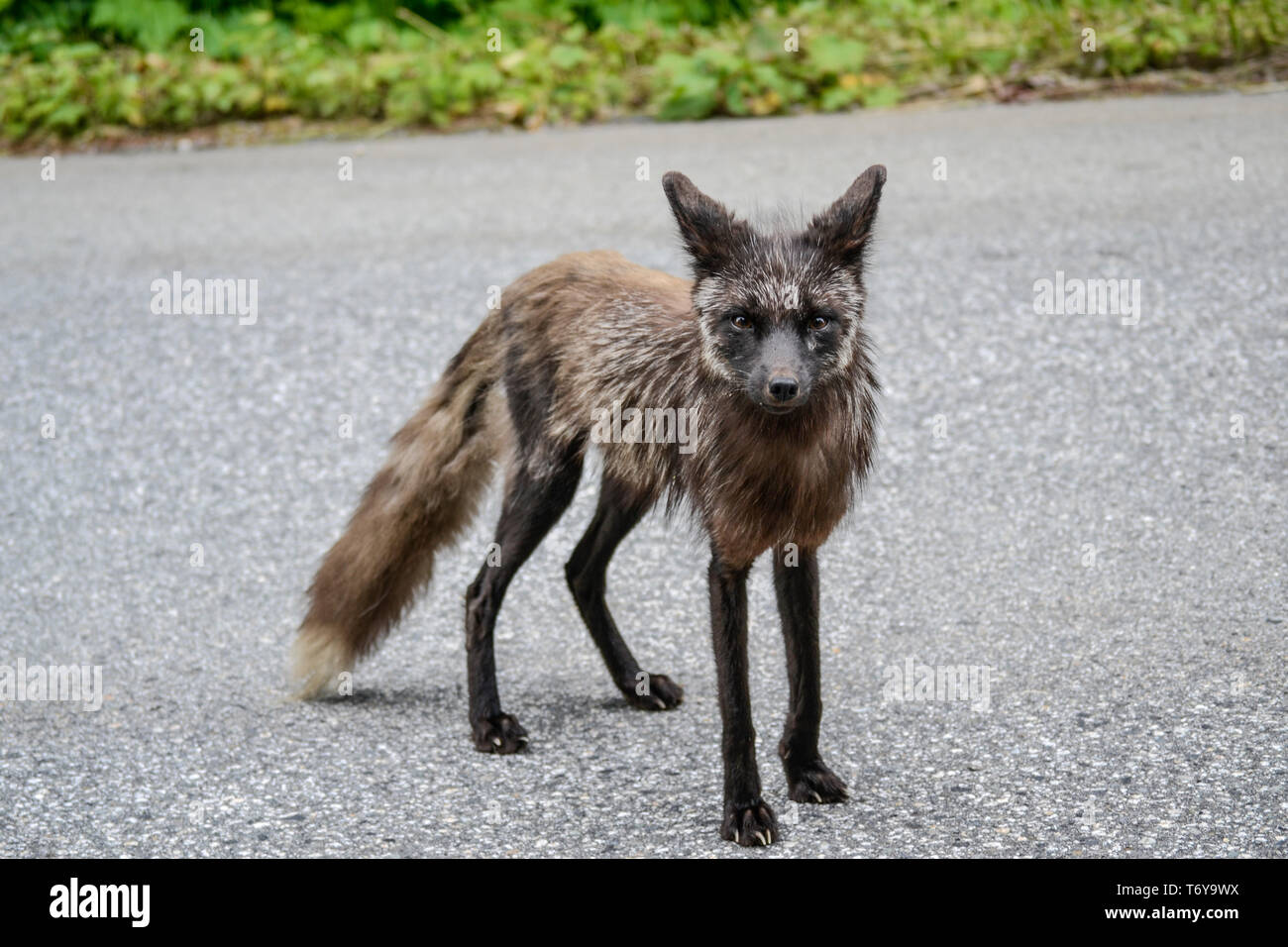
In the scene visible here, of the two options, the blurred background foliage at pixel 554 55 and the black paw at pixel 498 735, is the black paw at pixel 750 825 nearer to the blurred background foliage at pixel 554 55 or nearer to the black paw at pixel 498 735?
the black paw at pixel 498 735

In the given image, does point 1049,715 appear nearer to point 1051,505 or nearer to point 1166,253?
point 1051,505

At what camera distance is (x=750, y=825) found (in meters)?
3.78

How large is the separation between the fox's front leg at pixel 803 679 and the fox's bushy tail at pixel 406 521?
118cm

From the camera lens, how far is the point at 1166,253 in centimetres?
750

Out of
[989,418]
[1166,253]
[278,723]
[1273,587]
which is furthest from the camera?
[1166,253]

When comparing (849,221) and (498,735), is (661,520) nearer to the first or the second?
(498,735)

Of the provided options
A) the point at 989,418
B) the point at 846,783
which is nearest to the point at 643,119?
the point at 989,418

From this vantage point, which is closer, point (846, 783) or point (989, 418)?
point (846, 783)

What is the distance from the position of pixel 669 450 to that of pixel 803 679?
29.2 inches

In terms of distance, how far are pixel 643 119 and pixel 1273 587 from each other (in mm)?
6545

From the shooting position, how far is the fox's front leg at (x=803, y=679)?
393 cm

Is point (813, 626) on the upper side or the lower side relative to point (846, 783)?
upper

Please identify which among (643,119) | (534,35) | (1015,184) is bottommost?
(1015,184)

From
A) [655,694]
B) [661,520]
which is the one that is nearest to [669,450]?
[655,694]
